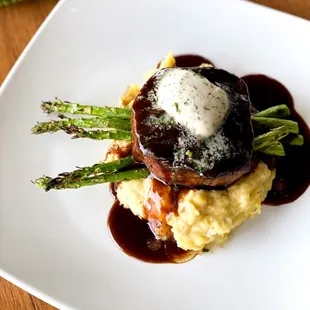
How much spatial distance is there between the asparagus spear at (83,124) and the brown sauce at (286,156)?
3.59 ft

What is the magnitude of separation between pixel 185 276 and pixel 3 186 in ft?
4.68

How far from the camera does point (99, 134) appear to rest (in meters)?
3.73

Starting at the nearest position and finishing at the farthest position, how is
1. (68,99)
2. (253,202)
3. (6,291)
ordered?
(253,202), (6,291), (68,99)

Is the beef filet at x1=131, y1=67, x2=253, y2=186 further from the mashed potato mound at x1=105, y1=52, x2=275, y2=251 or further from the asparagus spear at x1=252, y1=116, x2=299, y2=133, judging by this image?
the asparagus spear at x1=252, y1=116, x2=299, y2=133

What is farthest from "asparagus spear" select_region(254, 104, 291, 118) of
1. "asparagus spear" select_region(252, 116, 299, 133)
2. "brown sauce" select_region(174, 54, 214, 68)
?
"brown sauce" select_region(174, 54, 214, 68)

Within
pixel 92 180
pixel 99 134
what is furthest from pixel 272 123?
pixel 92 180

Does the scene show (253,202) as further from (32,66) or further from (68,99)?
(32,66)

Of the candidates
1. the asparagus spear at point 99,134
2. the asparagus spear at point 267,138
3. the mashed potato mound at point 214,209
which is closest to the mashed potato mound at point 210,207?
the mashed potato mound at point 214,209

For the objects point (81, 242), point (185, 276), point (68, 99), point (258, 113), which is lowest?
point (185, 276)

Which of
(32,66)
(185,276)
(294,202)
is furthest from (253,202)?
(32,66)

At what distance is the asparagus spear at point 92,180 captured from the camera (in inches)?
138

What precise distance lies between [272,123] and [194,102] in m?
0.77

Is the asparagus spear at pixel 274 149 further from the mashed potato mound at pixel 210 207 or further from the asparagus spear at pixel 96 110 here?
the asparagus spear at pixel 96 110

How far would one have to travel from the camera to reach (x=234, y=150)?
3457mm
